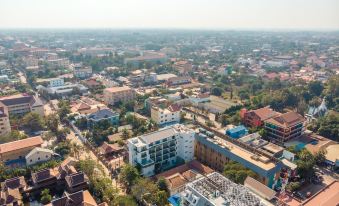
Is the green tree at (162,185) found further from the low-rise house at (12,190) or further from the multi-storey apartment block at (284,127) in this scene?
the multi-storey apartment block at (284,127)

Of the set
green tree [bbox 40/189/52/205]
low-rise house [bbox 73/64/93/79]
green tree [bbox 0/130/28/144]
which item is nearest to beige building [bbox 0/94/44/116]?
green tree [bbox 0/130/28/144]

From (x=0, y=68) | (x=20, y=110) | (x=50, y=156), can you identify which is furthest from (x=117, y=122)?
(x=0, y=68)

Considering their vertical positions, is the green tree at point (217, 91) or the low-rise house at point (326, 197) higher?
the green tree at point (217, 91)

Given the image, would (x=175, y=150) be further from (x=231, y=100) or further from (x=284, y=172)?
(x=231, y=100)

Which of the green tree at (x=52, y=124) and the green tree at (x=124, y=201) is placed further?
the green tree at (x=52, y=124)

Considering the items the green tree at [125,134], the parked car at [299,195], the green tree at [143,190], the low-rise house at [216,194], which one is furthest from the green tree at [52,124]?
the parked car at [299,195]

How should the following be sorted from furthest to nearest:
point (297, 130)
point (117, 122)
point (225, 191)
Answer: point (117, 122) < point (297, 130) < point (225, 191)

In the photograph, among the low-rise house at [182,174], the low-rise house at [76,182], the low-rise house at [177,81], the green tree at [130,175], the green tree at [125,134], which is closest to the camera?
the low-rise house at [76,182]
